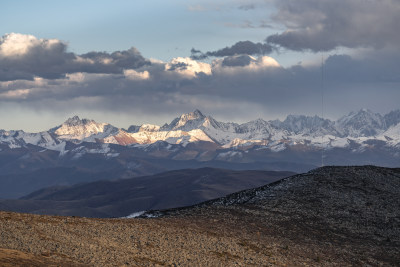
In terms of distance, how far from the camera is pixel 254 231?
66188 mm

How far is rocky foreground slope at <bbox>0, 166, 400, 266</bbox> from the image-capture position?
44.0 metres

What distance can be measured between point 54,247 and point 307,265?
978 inches

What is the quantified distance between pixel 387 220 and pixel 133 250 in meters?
48.0

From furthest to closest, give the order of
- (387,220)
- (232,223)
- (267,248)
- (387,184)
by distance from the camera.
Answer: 1. (387,184)
2. (387,220)
3. (232,223)
4. (267,248)

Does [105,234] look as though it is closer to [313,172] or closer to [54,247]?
[54,247]

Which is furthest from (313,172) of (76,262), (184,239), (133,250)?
Result: (76,262)

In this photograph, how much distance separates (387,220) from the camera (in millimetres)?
80312

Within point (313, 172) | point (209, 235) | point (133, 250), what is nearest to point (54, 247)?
point (133, 250)

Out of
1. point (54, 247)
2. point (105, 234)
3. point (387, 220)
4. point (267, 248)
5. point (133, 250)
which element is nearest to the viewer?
point (54, 247)

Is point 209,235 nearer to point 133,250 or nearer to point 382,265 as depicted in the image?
point 133,250

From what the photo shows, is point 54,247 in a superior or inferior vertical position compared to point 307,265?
superior

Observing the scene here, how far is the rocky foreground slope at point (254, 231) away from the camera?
1731 inches

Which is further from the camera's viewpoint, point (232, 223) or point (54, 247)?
point (232, 223)

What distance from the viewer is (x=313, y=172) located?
4129 inches
